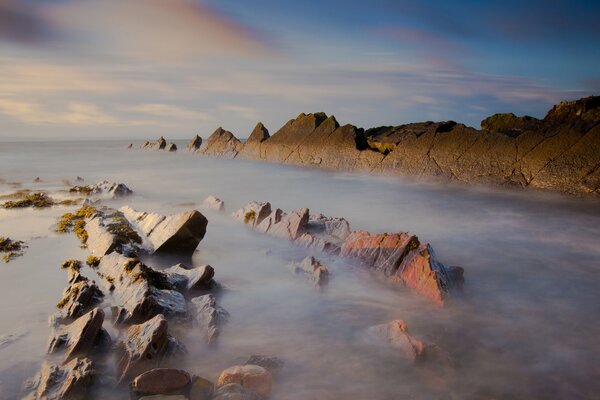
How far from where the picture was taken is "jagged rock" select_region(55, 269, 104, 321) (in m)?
5.16

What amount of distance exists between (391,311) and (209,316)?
243 cm

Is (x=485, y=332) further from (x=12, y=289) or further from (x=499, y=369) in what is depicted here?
(x=12, y=289)

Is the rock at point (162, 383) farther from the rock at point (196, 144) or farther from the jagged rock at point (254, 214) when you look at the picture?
the rock at point (196, 144)

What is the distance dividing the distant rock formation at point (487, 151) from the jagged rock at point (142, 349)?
13.7 m

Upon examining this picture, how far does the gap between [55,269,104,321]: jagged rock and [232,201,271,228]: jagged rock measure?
15.9ft

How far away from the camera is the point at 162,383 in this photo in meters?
3.58

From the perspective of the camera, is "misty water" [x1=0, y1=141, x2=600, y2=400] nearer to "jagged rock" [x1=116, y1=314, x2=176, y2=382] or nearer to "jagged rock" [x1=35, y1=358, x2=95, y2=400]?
"jagged rock" [x1=116, y1=314, x2=176, y2=382]

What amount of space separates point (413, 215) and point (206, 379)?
386 inches

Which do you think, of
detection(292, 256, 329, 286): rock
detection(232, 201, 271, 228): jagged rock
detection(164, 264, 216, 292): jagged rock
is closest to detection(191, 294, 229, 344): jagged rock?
detection(164, 264, 216, 292): jagged rock

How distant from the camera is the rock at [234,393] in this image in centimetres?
341

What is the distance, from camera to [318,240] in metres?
8.20

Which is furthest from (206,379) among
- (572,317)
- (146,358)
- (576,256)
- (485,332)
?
(576,256)

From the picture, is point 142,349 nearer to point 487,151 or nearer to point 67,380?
point 67,380

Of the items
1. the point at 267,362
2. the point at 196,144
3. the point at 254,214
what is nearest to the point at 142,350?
the point at 267,362
